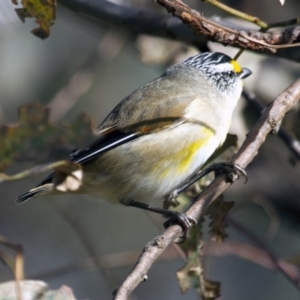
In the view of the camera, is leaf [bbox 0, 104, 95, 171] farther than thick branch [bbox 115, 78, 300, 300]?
Yes

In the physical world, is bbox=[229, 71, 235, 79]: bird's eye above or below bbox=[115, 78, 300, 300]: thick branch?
above

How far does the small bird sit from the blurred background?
86 cm

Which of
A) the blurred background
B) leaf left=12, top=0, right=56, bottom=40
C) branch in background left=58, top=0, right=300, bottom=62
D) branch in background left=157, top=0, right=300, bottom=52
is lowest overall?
the blurred background

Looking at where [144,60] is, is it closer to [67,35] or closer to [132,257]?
[132,257]

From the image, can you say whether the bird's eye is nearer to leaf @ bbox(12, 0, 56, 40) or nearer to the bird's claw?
the bird's claw

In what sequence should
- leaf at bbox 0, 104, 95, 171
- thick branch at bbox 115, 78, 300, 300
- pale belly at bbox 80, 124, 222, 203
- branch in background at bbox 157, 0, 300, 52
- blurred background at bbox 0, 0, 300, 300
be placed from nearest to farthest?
1. branch in background at bbox 157, 0, 300, 52
2. thick branch at bbox 115, 78, 300, 300
3. leaf at bbox 0, 104, 95, 171
4. pale belly at bbox 80, 124, 222, 203
5. blurred background at bbox 0, 0, 300, 300

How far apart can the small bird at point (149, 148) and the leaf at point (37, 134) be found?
0.86 feet

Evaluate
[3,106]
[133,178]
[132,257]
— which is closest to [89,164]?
[133,178]

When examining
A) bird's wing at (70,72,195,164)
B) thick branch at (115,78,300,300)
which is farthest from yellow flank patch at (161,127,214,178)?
thick branch at (115,78,300,300)

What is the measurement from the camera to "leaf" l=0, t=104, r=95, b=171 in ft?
9.18

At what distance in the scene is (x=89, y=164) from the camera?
3.32 m

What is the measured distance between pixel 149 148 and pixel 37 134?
603mm

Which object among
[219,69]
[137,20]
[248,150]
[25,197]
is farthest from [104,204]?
[248,150]

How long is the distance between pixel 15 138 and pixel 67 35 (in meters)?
4.28
